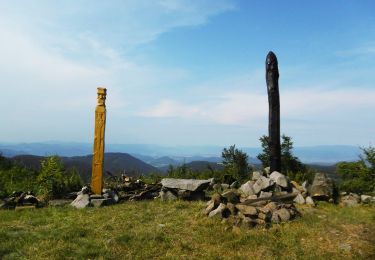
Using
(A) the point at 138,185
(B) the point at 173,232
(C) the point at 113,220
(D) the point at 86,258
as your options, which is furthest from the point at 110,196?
(D) the point at 86,258

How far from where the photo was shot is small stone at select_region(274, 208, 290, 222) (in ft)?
37.0

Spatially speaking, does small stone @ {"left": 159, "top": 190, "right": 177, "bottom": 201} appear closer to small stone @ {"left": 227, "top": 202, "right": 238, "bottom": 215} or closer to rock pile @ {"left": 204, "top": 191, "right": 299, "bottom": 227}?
rock pile @ {"left": 204, "top": 191, "right": 299, "bottom": 227}

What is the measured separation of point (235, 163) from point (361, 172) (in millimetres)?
6810

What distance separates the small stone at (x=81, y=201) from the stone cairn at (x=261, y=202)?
4.13m

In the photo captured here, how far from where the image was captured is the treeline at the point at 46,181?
15188 millimetres

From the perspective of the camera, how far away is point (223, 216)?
1130 cm

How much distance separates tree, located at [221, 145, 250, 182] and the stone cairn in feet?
9.52

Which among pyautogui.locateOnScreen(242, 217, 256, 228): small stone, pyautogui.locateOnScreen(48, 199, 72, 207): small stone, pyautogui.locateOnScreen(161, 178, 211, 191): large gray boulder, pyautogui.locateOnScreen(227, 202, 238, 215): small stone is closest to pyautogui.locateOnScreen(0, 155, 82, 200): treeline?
pyautogui.locateOnScreen(48, 199, 72, 207): small stone

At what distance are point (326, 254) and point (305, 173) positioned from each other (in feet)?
29.7

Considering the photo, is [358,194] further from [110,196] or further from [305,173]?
[110,196]

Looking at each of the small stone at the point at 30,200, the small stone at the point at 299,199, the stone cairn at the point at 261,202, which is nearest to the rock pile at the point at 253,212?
the stone cairn at the point at 261,202

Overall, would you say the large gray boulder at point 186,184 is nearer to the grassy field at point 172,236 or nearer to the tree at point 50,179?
the grassy field at point 172,236

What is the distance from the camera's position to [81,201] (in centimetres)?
1359

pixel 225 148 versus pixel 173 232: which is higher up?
pixel 225 148
